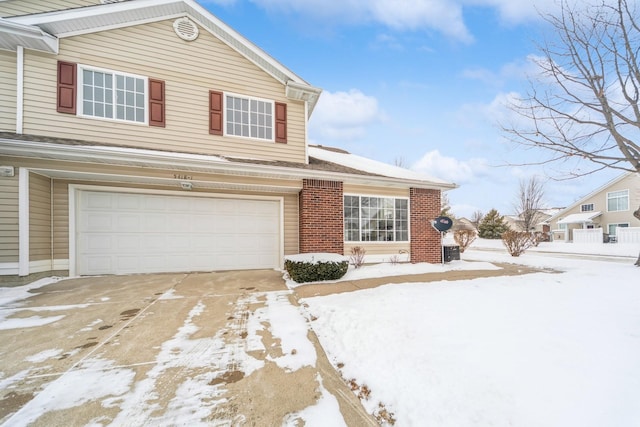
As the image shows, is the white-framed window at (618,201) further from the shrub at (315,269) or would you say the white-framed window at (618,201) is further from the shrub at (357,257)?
→ the shrub at (315,269)

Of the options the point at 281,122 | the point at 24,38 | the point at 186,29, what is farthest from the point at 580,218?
the point at 24,38

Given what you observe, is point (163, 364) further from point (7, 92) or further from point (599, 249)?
point (599, 249)

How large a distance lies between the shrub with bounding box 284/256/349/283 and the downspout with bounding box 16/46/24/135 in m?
7.25

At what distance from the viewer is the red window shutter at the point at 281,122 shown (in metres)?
8.27

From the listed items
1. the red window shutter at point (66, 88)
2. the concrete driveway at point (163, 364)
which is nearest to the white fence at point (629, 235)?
the concrete driveway at point (163, 364)

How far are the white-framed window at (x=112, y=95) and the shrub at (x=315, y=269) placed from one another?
5846mm

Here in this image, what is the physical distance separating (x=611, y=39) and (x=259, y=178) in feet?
30.4

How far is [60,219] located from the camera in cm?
638

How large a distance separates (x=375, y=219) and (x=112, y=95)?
27.9 ft

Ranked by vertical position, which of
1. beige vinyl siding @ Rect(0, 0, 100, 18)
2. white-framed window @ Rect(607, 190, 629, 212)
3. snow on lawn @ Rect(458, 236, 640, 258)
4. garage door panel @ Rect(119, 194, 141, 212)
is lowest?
snow on lawn @ Rect(458, 236, 640, 258)

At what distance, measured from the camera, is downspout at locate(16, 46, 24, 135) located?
604cm

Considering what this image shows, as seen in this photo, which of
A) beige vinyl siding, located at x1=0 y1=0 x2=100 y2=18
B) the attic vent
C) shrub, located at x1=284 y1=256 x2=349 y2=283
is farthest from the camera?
the attic vent

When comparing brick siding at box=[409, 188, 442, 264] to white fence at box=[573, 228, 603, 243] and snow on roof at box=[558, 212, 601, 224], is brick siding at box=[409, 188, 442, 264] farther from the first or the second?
snow on roof at box=[558, 212, 601, 224]

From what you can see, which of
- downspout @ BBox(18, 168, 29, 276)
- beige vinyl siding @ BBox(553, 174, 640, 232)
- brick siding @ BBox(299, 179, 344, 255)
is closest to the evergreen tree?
beige vinyl siding @ BBox(553, 174, 640, 232)
